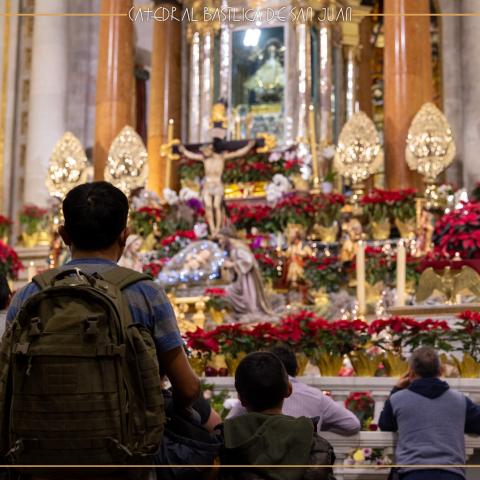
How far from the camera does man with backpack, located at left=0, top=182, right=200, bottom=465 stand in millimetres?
3004

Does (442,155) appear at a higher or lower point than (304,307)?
higher

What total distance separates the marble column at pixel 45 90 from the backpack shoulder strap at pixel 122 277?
56.0 feet

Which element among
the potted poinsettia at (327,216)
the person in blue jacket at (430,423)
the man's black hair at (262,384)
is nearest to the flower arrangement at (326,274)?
the potted poinsettia at (327,216)

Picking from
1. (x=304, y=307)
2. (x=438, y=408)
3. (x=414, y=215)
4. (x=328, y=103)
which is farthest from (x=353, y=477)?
(x=328, y=103)

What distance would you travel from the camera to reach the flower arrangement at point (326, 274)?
15.7m

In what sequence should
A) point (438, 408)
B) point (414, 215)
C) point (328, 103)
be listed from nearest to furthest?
point (438, 408)
point (414, 215)
point (328, 103)

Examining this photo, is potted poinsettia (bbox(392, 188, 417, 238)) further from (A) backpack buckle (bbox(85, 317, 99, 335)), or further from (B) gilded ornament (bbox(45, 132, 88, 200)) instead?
(A) backpack buckle (bbox(85, 317, 99, 335))

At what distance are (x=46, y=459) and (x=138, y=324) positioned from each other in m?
0.46

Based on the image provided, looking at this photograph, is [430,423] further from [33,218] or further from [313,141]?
[313,141]

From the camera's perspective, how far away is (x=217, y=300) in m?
13.4

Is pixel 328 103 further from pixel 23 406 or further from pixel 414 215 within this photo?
pixel 23 406

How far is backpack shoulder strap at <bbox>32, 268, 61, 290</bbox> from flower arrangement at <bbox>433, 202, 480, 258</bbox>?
8687 millimetres

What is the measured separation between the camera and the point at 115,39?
18984 mm

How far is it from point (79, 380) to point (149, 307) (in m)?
0.35
